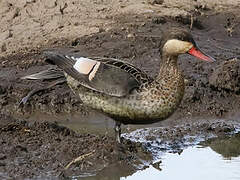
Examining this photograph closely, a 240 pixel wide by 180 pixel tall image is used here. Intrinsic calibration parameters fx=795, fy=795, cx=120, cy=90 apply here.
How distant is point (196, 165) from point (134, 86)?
1.09 meters

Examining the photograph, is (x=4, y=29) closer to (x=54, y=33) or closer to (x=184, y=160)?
(x=54, y=33)

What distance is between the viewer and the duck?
23.9ft

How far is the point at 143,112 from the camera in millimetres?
7266

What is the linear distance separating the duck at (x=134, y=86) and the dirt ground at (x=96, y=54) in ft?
1.46

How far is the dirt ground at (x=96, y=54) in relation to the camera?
746 cm

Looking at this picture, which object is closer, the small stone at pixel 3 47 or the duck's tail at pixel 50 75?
the duck's tail at pixel 50 75

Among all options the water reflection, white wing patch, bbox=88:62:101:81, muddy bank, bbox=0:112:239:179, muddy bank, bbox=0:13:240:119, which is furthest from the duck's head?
muddy bank, bbox=0:13:240:119

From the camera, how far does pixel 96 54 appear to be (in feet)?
33.1

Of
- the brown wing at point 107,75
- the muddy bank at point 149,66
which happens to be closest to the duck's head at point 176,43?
the brown wing at point 107,75

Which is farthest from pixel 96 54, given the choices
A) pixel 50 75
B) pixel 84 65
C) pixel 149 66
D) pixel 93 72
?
pixel 93 72

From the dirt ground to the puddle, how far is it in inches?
5.2

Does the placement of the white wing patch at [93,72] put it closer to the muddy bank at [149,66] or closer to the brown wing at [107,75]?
the brown wing at [107,75]

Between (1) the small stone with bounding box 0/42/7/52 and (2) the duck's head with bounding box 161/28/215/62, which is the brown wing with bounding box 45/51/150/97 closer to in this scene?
(2) the duck's head with bounding box 161/28/215/62

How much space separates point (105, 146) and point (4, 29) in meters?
3.63
